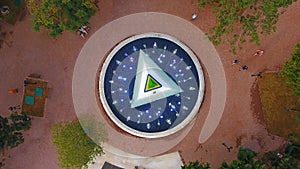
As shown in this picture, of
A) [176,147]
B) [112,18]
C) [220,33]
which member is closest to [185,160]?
[176,147]

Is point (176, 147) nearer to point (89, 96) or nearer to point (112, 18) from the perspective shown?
point (89, 96)

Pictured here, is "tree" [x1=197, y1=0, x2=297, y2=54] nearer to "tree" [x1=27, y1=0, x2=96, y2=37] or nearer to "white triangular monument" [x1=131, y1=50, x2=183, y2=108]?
"white triangular monument" [x1=131, y1=50, x2=183, y2=108]

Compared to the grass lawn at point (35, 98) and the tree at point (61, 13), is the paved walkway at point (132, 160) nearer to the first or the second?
the grass lawn at point (35, 98)

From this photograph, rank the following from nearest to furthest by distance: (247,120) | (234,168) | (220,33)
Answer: (234,168)
(220,33)
(247,120)

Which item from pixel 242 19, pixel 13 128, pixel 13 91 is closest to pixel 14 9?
pixel 13 91

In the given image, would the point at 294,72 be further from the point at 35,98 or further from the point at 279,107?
the point at 35,98

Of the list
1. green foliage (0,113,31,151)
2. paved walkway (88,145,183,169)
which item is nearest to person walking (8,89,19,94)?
green foliage (0,113,31,151)
